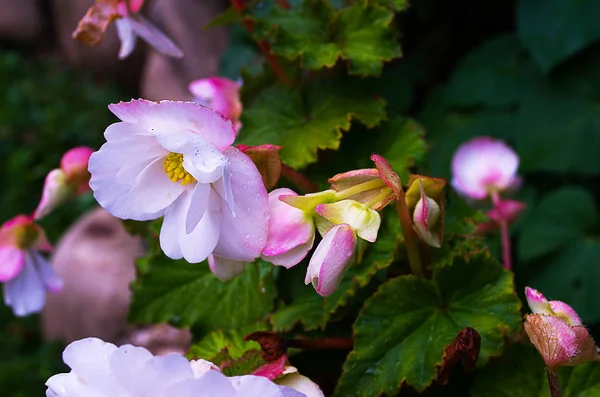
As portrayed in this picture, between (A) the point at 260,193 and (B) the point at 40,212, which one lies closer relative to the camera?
(A) the point at 260,193

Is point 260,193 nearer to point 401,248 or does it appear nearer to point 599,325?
point 401,248

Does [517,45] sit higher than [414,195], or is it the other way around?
[414,195]

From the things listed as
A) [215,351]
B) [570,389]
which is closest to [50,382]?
[215,351]

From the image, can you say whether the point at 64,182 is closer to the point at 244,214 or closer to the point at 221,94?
the point at 221,94

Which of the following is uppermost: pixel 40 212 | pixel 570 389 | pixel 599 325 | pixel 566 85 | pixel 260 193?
pixel 260 193

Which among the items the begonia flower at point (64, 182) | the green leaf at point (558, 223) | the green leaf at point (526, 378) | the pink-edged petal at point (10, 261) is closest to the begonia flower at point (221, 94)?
the begonia flower at point (64, 182)

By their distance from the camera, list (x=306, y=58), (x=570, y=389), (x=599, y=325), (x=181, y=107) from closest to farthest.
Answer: (x=181, y=107), (x=570, y=389), (x=306, y=58), (x=599, y=325)

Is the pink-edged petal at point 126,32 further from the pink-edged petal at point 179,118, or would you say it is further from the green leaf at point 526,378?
the green leaf at point 526,378

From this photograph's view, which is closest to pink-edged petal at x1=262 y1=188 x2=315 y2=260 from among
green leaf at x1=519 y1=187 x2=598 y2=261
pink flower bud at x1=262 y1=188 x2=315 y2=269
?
pink flower bud at x1=262 y1=188 x2=315 y2=269
